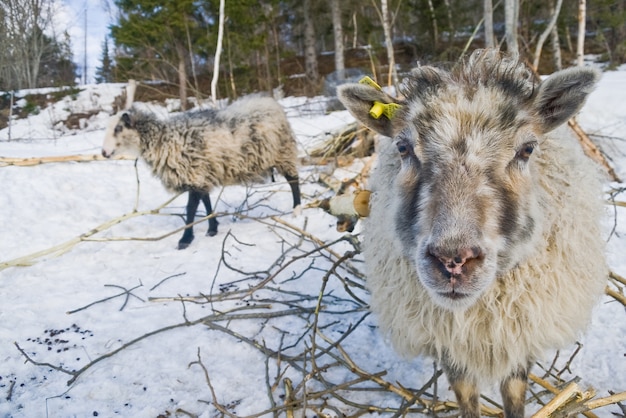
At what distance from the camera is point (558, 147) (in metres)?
2.08

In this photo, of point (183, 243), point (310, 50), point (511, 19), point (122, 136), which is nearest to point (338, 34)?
point (310, 50)

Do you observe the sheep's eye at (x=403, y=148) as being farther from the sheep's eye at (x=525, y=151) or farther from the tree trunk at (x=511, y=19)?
the tree trunk at (x=511, y=19)

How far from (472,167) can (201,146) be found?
4961mm

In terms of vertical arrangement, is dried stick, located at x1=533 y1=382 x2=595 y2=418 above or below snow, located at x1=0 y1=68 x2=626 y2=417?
above

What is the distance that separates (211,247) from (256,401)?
3117 millimetres

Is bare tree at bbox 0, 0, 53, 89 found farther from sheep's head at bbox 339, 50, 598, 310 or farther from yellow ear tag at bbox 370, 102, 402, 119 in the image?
sheep's head at bbox 339, 50, 598, 310

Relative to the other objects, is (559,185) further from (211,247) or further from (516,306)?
(211,247)

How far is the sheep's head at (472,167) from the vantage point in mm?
1488

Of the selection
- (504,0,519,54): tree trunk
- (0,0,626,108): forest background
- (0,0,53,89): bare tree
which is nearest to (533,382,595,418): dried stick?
(504,0,519,54): tree trunk

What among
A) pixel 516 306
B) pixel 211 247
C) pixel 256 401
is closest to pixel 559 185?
pixel 516 306

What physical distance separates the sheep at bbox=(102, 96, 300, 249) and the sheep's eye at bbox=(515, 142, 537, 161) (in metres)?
4.55

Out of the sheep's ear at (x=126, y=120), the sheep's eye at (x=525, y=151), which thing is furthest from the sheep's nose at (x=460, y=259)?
the sheep's ear at (x=126, y=120)

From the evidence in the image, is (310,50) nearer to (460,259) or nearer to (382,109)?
(382,109)

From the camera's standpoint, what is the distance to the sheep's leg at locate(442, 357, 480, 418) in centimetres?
198
